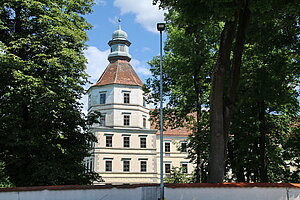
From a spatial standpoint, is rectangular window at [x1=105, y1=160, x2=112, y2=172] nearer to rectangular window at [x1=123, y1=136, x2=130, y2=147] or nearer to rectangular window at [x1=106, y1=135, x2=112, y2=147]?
rectangular window at [x1=106, y1=135, x2=112, y2=147]

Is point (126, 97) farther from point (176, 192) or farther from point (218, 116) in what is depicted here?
point (176, 192)

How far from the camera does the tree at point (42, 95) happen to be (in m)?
16.9

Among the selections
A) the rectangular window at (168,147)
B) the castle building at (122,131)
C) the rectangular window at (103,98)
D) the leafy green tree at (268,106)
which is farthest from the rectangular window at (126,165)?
the leafy green tree at (268,106)

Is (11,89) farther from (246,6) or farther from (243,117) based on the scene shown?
(243,117)

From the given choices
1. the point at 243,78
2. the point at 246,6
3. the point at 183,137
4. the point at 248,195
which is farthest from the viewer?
the point at 183,137

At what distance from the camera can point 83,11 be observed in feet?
71.5

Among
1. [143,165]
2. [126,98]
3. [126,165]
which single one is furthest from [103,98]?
[143,165]

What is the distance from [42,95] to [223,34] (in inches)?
387

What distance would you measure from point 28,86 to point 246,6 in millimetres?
11221

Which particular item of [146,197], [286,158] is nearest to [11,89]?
[146,197]

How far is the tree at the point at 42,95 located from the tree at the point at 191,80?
738 cm

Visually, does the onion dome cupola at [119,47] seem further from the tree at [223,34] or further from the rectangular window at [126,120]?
the tree at [223,34]

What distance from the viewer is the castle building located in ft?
155

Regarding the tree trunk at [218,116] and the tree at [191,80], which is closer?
the tree trunk at [218,116]
